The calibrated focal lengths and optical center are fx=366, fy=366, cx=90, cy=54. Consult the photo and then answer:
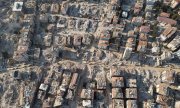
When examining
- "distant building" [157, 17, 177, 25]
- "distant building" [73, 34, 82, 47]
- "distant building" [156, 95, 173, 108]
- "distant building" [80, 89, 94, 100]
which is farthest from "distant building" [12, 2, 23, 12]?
"distant building" [156, 95, 173, 108]

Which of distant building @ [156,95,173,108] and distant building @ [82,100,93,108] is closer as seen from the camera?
distant building @ [82,100,93,108]

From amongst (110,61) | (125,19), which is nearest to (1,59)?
(110,61)

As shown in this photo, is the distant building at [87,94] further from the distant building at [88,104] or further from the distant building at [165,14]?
the distant building at [165,14]

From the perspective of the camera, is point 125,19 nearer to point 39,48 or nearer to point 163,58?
point 163,58

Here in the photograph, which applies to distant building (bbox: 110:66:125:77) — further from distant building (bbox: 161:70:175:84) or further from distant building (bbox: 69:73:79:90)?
distant building (bbox: 161:70:175:84)

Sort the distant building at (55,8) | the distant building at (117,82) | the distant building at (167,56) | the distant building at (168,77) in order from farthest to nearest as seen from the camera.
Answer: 1. the distant building at (55,8)
2. the distant building at (167,56)
3. the distant building at (168,77)
4. the distant building at (117,82)

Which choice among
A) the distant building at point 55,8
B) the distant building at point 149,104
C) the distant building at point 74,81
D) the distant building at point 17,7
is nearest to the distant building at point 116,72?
the distant building at point 74,81

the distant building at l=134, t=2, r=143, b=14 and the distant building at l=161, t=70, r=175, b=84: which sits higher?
the distant building at l=134, t=2, r=143, b=14

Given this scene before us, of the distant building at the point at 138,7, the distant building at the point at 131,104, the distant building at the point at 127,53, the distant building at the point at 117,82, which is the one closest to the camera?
the distant building at the point at 131,104

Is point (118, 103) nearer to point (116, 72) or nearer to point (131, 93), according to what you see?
point (131, 93)

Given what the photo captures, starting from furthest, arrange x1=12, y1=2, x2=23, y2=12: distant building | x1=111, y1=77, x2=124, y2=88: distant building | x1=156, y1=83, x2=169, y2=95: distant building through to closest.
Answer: x1=12, y1=2, x2=23, y2=12: distant building → x1=111, y1=77, x2=124, y2=88: distant building → x1=156, y1=83, x2=169, y2=95: distant building

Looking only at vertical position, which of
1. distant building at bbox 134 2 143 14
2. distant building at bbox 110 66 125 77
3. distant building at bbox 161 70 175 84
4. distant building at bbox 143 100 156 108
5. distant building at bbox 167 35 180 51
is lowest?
distant building at bbox 143 100 156 108

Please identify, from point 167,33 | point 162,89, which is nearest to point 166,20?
point 167,33
